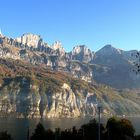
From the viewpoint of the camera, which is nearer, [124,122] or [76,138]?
[76,138]

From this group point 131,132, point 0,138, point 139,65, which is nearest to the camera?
point 139,65

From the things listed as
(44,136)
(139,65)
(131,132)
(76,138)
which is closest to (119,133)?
(131,132)

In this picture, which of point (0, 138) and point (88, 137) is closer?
point (0, 138)

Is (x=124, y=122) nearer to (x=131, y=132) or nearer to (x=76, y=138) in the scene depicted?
(x=131, y=132)

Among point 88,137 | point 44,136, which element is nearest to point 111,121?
point 88,137

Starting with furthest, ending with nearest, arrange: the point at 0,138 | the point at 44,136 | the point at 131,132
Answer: the point at 131,132 < the point at 44,136 < the point at 0,138

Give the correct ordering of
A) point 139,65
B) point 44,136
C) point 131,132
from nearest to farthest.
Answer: point 139,65 < point 44,136 < point 131,132

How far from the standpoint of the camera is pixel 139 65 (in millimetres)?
50219

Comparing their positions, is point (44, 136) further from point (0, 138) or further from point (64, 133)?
point (0, 138)

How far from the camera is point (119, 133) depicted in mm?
162625

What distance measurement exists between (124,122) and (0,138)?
57.7 m

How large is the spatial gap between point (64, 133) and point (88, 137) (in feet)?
34.4

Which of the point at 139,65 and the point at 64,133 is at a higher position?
the point at 139,65

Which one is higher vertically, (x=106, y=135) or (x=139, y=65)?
(x=139, y=65)
